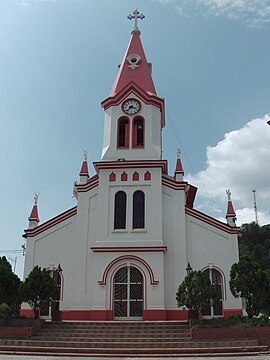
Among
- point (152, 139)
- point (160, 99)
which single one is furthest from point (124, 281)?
point (160, 99)

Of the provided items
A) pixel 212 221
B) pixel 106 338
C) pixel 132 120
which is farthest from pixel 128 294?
pixel 132 120

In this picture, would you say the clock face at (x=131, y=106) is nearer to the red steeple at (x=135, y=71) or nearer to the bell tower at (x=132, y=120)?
the bell tower at (x=132, y=120)

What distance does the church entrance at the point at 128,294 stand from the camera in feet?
79.7

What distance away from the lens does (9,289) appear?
2158 cm

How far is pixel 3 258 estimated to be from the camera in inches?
913

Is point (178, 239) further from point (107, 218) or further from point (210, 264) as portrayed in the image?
point (107, 218)

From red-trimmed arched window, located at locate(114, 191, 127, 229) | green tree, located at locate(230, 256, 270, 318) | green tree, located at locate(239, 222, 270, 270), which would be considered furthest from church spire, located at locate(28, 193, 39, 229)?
green tree, located at locate(239, 222, 270, 270)

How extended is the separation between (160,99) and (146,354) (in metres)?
18.2

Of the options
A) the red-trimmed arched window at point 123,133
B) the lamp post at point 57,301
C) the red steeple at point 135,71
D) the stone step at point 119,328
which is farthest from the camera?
the red steeple at point 135,71

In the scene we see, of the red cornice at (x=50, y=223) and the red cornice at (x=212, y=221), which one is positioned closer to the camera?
the red cornice at (x=212, y=221)

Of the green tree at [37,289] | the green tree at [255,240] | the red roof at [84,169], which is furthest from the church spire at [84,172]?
the green tree at [255,240]

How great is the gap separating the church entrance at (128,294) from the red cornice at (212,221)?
503 cm

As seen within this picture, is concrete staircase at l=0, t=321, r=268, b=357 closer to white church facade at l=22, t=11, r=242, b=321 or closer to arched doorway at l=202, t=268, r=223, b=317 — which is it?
white church facade at l=22, t=11, r=242, b=321

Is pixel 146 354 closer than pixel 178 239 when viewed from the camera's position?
Yes
